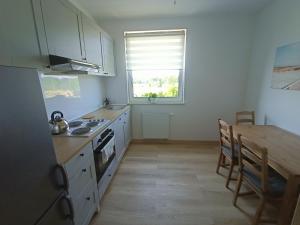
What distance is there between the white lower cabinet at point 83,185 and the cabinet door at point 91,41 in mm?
1276

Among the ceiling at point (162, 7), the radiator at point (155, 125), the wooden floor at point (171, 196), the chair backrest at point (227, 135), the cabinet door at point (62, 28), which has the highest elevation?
the ceiling at point (162, 7)

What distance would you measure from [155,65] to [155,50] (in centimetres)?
29

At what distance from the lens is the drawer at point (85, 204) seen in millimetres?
1426

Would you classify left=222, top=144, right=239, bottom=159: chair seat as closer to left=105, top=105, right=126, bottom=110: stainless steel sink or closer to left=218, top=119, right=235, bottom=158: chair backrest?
left=218, top=119, right=235, bottom=158: chair backrest

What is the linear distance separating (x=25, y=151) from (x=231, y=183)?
249 centimetres

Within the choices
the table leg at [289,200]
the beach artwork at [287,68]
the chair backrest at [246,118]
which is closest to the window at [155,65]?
→ the chair backrest at [246,118]

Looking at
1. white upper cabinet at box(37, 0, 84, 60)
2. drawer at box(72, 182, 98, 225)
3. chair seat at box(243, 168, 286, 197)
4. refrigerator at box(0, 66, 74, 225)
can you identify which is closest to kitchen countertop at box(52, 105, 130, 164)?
refrigerator at box(0, 66, 74, 225)

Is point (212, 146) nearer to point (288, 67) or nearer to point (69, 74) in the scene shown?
point (288, 67)

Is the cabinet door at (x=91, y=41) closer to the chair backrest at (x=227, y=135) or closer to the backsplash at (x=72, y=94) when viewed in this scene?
the backsplash at (x=72, y=94)

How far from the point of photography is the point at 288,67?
2219 millimetres

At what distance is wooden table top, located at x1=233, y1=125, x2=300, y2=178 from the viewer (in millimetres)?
1364

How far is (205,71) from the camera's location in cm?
334

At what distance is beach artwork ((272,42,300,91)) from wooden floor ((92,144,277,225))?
1.53m

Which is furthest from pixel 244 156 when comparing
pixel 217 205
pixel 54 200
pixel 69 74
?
pixel 69 74
